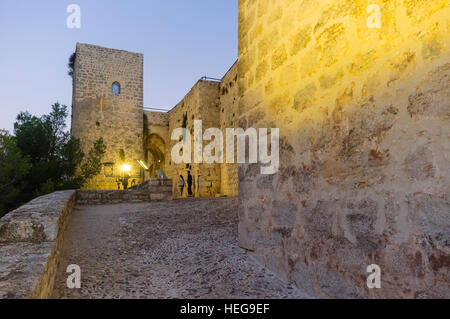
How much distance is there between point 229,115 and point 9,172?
28.0ft

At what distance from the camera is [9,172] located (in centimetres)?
1020

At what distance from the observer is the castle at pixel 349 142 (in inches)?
49.2

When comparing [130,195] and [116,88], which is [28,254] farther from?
[116,88]

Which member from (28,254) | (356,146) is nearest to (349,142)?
(356,146)

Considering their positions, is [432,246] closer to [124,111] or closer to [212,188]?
[212,188]

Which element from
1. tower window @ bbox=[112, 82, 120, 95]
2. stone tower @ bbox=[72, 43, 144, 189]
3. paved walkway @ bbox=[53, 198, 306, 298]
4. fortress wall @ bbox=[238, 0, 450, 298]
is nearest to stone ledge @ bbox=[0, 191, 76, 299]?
paved walkway @ bbox=[53, 198, 306, 298]

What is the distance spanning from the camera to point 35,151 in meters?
13.1

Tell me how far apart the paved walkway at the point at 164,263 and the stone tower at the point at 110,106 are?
13.3 metres

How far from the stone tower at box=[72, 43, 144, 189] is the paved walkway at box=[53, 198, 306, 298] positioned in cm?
1333

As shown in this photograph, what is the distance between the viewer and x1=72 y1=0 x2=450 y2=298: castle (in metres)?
1.25

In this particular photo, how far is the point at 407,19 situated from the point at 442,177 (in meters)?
0.75

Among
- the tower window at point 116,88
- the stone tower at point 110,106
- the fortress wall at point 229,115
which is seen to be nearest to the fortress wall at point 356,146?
the fortress wall at point 229,115

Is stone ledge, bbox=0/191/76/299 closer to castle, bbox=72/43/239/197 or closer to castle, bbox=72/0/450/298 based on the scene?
castle, bbox=72/0/450/298
